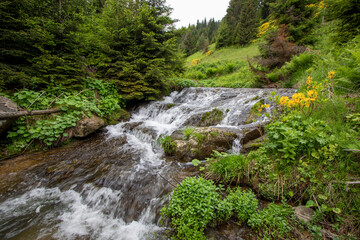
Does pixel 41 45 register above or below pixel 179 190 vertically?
above

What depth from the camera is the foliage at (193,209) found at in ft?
6.24

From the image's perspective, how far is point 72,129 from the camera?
518 cm

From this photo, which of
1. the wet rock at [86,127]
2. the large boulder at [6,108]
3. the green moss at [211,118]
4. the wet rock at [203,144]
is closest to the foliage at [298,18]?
the green moss at [211,118]

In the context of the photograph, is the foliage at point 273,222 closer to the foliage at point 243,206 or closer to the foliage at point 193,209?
the foliage at point 243,206

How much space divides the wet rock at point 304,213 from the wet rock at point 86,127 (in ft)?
20.5

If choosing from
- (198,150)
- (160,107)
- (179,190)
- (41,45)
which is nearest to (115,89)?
(160,107)

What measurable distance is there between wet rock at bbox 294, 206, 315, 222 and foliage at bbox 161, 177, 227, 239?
1.00m

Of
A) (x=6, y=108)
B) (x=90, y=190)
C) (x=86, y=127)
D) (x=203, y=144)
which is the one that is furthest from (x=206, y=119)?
(x=6, y=108)

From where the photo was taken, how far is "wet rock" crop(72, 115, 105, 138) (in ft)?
17.0

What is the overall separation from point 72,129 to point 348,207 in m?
7.05

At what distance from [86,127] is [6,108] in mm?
2018

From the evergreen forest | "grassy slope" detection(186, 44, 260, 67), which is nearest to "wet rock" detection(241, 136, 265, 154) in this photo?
the evergreen forest

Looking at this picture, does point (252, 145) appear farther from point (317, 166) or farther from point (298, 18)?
point (298, 18)

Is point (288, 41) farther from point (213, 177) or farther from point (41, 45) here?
point (41, 45)
